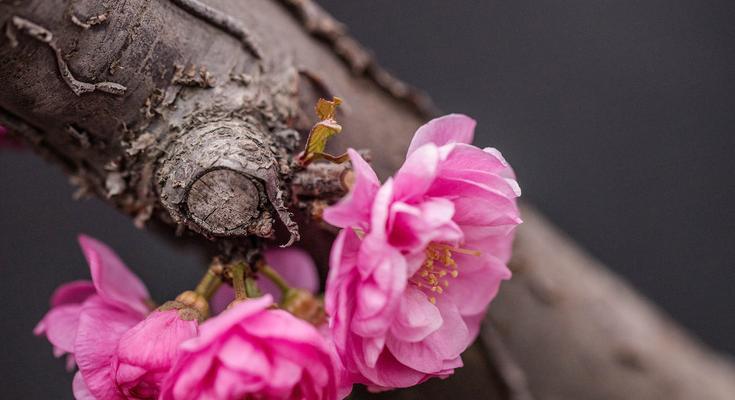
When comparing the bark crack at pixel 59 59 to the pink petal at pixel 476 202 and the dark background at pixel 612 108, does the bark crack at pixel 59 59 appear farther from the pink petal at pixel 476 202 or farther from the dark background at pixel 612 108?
the dark background at pixel 612 108

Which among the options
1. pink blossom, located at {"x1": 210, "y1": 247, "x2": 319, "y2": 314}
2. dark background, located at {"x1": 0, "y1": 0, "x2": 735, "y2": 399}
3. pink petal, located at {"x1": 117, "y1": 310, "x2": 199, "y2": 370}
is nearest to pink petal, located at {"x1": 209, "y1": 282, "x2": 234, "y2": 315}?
pink blossom, located at {"x1": 210, "y1": 247, "x2": 319, "y2": 314}

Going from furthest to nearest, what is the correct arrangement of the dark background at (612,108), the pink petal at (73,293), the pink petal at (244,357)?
the dark background at (612,108), the pink petal at (73,293), the pink petal at (244,357)

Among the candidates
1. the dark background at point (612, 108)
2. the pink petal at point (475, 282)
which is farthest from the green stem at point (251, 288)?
the dark background at point (612, 108)

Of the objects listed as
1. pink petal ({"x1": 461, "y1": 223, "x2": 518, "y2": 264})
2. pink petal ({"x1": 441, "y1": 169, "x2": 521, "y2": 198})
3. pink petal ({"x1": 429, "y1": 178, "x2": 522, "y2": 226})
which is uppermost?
pink petal ({"x1": 441, "y1": 169, "x2": 521, "y2": 198})

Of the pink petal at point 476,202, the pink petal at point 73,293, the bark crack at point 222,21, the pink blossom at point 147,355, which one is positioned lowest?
the pink petal at point 73,293

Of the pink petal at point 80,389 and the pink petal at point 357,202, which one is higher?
the pink petal at point 357,202

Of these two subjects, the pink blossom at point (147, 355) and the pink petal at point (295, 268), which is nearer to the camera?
the pink blossom at point (147, 355)

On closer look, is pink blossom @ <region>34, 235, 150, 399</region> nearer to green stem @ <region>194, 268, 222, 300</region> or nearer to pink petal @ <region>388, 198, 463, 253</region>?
green stem @ <region>194, 268, 222, 300</region>

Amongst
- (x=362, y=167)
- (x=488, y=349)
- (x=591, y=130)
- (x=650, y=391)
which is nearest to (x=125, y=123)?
(x=362, y=167)
